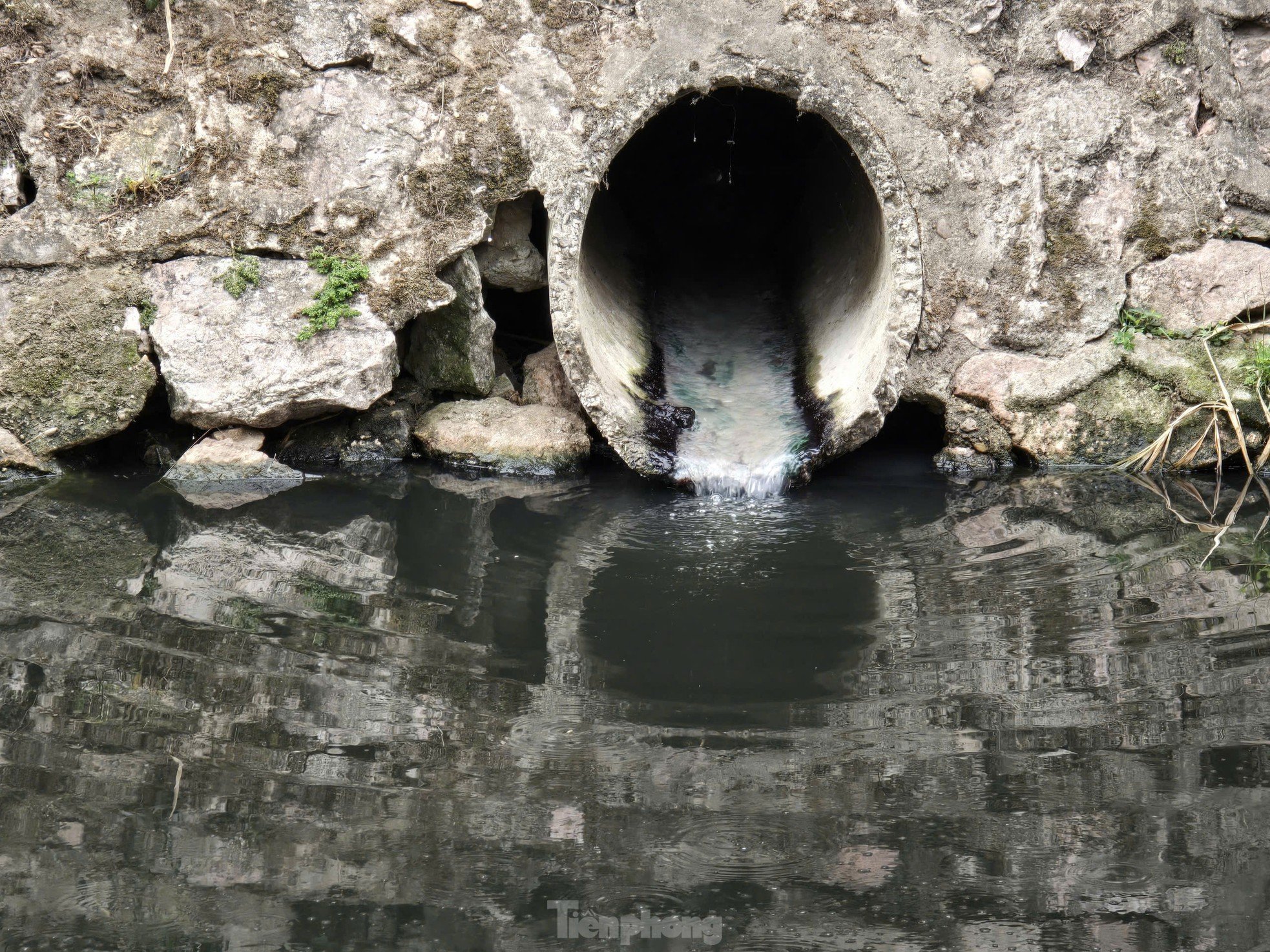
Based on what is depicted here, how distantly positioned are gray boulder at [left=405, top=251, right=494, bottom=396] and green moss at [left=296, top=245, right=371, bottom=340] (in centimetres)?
64

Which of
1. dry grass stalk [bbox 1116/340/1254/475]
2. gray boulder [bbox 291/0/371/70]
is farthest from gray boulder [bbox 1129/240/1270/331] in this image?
gray boulder [bbox 291/0/371/70]

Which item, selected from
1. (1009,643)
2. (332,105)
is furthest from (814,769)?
(332,105)

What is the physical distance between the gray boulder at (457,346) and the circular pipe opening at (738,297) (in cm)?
70

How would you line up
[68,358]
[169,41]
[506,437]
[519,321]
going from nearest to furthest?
[169,41] → [68,358] → [506,437] → [519,321]

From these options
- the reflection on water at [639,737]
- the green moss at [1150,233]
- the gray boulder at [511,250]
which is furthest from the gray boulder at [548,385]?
the green moss at [1150,233]

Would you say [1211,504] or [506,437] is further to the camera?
[506,437]

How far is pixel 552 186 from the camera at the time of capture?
6801mm

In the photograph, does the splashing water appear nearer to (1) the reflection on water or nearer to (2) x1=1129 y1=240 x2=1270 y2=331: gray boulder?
(1) the reflection on water

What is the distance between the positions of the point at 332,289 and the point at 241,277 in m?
0.53

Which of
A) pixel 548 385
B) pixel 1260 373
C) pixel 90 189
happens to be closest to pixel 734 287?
pixel 548 385

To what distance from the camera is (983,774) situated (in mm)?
3285

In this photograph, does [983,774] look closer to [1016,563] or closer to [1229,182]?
[1016,563]

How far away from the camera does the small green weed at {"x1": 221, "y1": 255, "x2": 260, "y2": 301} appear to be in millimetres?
6840

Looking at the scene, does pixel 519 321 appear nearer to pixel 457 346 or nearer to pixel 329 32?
pixel 457 346
